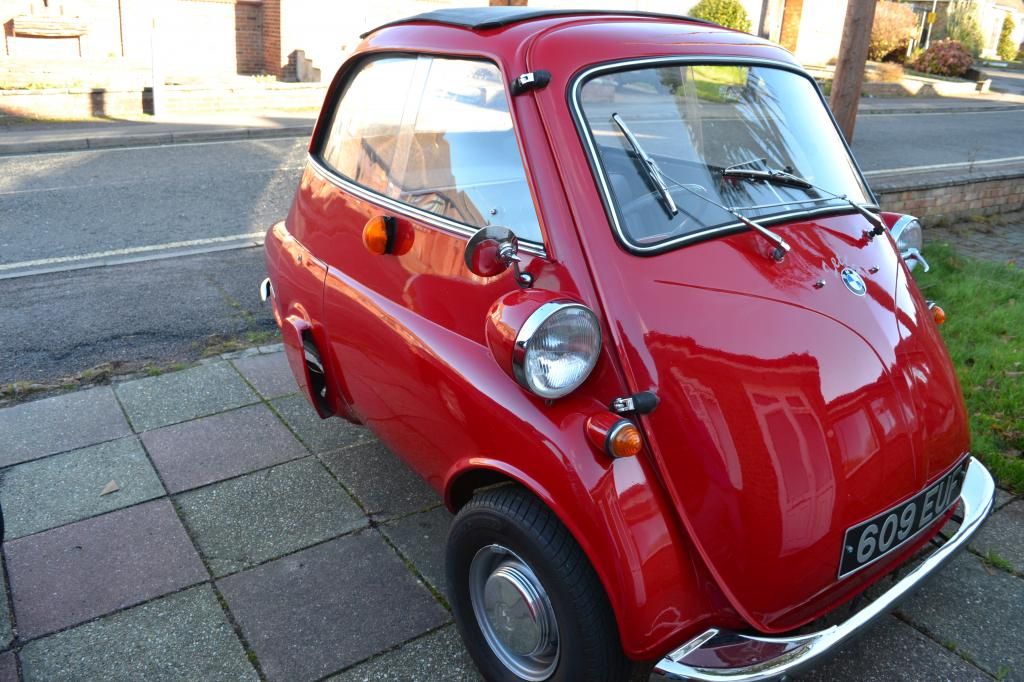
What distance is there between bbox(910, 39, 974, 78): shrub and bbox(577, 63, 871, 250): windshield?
27713mm

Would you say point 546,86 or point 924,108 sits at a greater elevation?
point 546,86

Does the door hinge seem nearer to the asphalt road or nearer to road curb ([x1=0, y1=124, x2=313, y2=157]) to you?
the asphalt road

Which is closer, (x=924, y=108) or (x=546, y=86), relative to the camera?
(x=546, y=86)

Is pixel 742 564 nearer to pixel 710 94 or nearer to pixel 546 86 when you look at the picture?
pixel 546 86

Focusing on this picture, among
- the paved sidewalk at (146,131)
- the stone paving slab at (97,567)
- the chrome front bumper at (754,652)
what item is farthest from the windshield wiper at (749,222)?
the paved sidewalk at (146,131)

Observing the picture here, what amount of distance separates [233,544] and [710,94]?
240 centimetres

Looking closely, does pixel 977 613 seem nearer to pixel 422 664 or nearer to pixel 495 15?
pixel 422 664

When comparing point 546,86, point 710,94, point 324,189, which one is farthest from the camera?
point 324,189

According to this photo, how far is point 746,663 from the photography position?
81.4 inches

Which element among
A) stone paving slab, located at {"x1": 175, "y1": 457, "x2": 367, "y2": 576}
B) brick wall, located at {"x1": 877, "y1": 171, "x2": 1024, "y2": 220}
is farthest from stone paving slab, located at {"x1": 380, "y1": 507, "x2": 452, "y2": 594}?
brick wall, located at {"x1": 877, "y1": 171, "x2": 1024, "y2": 220}

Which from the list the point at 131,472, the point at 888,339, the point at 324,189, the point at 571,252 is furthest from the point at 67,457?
the point at 888,339

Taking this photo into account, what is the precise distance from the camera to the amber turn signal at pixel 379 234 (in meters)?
2.88

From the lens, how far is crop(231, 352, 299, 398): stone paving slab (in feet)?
14.9

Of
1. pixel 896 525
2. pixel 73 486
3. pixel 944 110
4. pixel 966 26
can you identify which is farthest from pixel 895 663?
pixel 966 26
